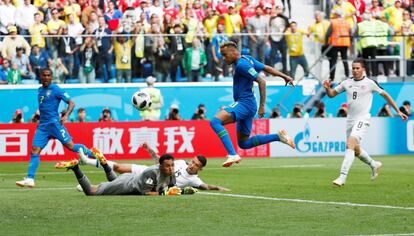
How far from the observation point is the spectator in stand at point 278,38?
1420 inches

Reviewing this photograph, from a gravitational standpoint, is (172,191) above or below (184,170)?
below

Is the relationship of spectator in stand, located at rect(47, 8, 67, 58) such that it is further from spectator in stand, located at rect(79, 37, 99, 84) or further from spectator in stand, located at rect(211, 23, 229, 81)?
spectator in stand, located at rect(211, 23, 229, 81)

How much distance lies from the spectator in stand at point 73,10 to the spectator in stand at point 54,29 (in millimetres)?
366

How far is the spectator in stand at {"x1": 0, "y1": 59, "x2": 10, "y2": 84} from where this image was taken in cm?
3430

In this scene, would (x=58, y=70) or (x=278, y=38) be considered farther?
(x=278, y=38)

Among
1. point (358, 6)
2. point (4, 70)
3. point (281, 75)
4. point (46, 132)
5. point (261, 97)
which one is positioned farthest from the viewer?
point (358, 6)

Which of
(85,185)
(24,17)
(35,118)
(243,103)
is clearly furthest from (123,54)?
(85,185)

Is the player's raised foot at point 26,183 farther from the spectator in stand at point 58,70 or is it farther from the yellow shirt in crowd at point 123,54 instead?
the yellow shirt in crowd at point 123,54

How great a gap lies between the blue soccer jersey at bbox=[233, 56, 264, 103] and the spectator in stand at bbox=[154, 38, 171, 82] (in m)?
15.6

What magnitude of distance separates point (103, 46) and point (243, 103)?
15506 mm

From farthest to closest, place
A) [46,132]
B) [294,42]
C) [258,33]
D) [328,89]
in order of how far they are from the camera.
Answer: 1. [294,42]
2. [258,33]
3. [46,132]
4. [328,89]

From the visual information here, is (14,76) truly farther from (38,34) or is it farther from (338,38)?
(338,38)

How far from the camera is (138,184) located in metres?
18.3

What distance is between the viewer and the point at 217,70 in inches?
1460
